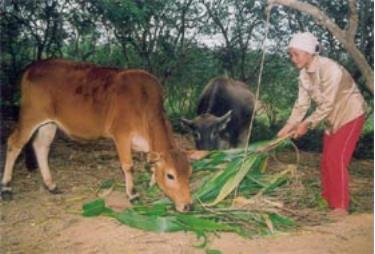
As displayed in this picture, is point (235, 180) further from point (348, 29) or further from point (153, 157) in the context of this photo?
point (348, 29)

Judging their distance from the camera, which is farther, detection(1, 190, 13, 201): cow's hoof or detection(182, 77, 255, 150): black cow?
detection(182, 77, 255, 150): black cow

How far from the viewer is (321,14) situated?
163 inches

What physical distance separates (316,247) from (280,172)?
728 millimetres

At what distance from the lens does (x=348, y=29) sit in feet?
13.7

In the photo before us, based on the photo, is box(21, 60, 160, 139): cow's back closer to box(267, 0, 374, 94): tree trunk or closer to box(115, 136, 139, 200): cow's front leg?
box(115, 136, 139, 200): cow's front leg

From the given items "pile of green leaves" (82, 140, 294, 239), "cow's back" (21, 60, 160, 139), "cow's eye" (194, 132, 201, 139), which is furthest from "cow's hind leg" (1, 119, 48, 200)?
"cow's eye" (194, 132, 201, 139)

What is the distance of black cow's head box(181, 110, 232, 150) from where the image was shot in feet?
17.0

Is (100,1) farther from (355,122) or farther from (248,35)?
(355,122)

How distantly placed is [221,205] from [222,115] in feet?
5.14

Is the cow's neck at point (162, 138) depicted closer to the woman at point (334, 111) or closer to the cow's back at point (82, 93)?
A: the cow's back at point (82, 93)

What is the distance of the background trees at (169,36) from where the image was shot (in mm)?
4430

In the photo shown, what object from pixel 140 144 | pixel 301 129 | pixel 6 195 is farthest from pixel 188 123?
pixel 6 195

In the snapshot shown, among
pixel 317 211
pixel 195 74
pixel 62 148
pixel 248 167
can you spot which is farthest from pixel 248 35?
pixel 62 148

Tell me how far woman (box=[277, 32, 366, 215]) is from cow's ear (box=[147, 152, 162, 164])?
0.85 meters
